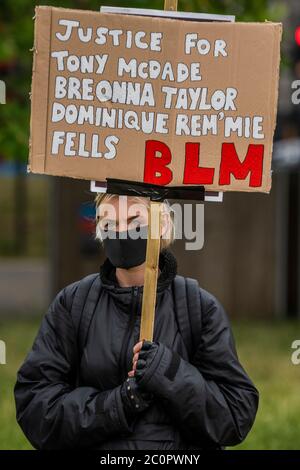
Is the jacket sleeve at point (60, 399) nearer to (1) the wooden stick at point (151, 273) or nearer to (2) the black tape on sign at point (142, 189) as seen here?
(1) the wooden stick at point (151, 273)

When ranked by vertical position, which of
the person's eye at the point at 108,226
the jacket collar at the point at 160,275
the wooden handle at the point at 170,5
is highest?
the wooden handle at the point at 170,5

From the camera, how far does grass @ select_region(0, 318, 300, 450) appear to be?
816 cm

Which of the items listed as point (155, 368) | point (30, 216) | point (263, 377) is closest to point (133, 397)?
point (155, 368)

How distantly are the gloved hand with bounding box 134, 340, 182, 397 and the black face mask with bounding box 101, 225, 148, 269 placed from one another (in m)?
0.34

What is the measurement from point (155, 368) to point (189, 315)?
255 millimetres

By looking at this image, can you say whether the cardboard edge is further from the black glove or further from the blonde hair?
the black glove

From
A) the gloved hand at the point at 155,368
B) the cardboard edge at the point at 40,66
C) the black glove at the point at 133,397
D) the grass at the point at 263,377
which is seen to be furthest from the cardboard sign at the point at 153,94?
the grass at the point at 263,377

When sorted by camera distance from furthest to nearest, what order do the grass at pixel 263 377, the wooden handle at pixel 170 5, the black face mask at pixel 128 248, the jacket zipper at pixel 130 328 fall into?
the grass at pixel 263 377 → the wooden handle at pixel 170 5 → the black face mask at pixel 128 248 → the jacket zipper at pixel 130 328

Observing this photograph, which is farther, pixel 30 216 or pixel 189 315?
pixel 30 216

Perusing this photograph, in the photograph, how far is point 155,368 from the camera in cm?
409

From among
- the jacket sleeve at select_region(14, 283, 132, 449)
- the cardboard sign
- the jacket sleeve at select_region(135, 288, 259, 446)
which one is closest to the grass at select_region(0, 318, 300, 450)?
the jacket sleeve at select_region(14, 283, 132, 449)

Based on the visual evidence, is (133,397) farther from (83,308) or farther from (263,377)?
(263,377)

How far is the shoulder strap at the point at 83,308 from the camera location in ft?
13.9

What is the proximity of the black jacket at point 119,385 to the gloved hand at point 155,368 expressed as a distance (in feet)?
0.11
